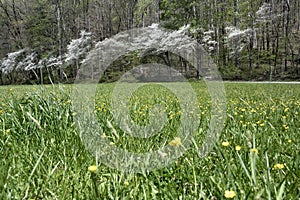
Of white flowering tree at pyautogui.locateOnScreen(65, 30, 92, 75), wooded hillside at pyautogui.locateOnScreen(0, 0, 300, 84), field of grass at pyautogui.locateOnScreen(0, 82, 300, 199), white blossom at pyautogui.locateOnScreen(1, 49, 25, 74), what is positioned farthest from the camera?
white blossom at pyautogui.locateOnScreen(1, 49, 25, 74)

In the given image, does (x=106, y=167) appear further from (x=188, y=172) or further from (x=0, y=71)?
(x=0, y=71)

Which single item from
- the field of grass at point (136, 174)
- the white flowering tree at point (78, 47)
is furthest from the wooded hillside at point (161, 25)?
the field of grass at point (136, 174)

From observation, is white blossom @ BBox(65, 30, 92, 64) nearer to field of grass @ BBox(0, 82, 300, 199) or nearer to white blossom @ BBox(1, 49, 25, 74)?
white blossom @ BBox(1, 49, 25, 74)

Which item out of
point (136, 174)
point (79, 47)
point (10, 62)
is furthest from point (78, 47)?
point (136, 174)

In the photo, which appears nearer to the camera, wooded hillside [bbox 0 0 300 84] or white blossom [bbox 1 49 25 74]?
wooded hillside [bbox 0 0 300 84]

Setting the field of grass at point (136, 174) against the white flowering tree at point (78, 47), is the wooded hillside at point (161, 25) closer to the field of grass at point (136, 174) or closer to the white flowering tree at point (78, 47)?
the white flowering tree at point (78, 47)

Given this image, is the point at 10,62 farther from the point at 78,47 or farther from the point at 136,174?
the point at 136,174

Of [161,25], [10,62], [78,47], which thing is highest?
[161,25]

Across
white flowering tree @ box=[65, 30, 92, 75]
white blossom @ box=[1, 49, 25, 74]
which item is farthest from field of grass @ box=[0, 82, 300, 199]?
white blossom @ box=[1, 49, 25, 74]

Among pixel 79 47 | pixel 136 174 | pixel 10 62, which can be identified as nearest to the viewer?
pixel 136 174

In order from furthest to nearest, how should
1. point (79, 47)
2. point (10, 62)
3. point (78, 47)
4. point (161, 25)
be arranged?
1. point (10, 62)
2. point (79, 47)
3. point (78, 47)
4. point (161, 25)

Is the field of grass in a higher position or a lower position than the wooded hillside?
lower

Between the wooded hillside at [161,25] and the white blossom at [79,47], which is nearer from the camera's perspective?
the wooded hillside at [161,25]

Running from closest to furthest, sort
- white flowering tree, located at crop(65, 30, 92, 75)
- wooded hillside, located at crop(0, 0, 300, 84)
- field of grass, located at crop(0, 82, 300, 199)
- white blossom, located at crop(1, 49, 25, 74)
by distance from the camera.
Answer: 1. field of grass, located at crop(0, 82, 300, 199)
2. wooded hillside, located at crop(0, 0, 300, 84)
3. white flowering tree, located at crop(65, 30, 92, 75)
4. white blossom, located at crop(1, 49, 25, 74)
